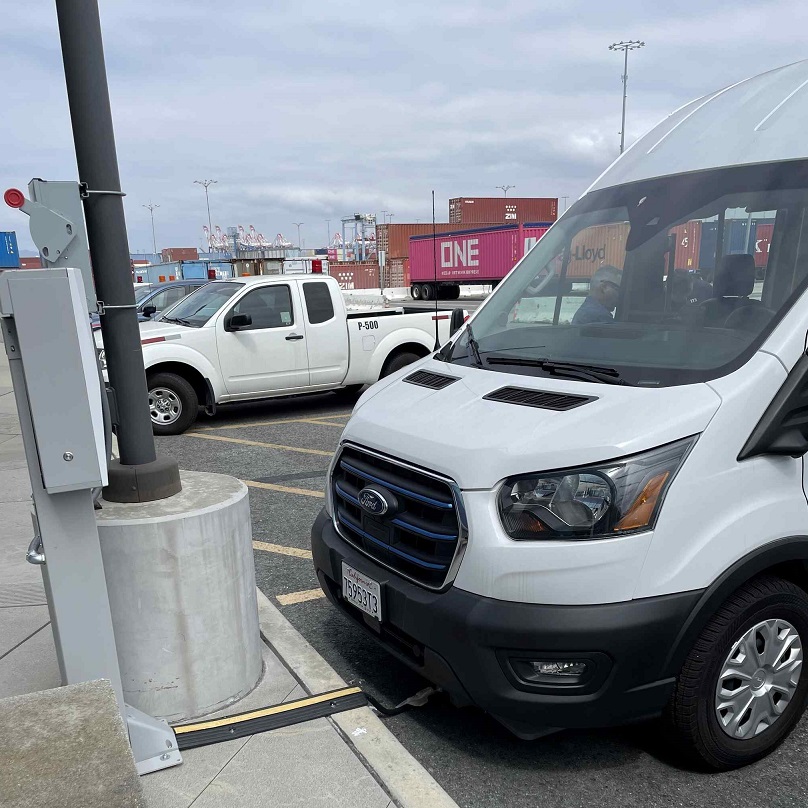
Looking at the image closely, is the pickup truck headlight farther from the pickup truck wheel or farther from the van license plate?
the pickup truck wheel

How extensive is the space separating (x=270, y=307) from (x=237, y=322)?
524 mm

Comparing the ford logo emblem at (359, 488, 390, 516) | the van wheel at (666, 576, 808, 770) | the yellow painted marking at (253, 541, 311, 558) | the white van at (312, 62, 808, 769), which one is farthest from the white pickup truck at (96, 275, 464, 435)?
the van wheel at (666, 576, 808, 770)

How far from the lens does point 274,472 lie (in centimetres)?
716

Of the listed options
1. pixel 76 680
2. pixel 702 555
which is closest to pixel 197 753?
pixel 76 680

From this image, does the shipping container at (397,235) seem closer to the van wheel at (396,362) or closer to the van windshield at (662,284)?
the van wheel at (396,362)

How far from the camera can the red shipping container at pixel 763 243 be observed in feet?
9.93

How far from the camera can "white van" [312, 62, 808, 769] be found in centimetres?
246

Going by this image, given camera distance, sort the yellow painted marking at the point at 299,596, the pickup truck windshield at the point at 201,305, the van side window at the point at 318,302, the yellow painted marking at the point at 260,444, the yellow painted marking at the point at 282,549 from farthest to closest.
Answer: the van side window at the point at 318,302 → the pickup truck windshield at the point at 201,305 → the yellow painted marking at the point at 260,444 → the yellow painted marking at the point at 282,549 → the yellow painted marking at the point at 299,596

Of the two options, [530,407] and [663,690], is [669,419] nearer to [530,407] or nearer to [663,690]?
[530,407]

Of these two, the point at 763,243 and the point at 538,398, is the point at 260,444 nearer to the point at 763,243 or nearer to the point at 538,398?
the point at 538,398

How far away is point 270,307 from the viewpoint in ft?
30.6

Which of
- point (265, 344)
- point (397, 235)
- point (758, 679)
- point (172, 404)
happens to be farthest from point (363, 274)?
point (758, 679)

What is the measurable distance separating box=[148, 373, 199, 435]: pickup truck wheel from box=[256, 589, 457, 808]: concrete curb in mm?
5383

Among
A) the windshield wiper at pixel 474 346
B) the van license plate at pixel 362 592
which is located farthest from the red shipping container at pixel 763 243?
the van license plate at pixel 362 592
